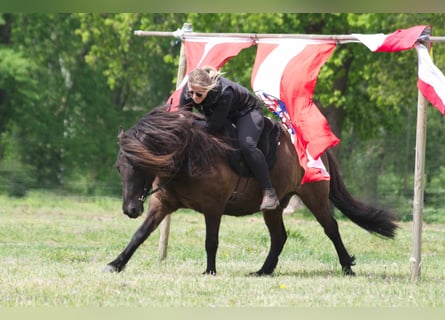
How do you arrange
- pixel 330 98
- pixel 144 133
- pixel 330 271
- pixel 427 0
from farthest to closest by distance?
pixel 330 98 → pixel 330 271 → pixel 144 133 → pixel 427 0

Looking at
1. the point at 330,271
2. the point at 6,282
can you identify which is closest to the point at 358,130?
the point at 330,271

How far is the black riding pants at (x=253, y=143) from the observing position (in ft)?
31.6

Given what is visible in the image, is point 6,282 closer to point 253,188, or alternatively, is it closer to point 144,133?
point 144,133

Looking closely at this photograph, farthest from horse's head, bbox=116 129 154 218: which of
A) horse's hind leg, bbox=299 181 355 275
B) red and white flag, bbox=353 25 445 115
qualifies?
red and white flag, bbox=353 25 445 115

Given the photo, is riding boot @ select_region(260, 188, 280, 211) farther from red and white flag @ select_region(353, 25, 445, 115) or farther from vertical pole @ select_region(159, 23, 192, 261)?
vertical pole @ select_region(159, 23, 192, 261)

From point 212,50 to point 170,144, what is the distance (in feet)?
7.81

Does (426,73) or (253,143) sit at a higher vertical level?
(426,73)

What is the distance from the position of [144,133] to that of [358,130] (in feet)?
67.5

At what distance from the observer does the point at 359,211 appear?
36.2ft

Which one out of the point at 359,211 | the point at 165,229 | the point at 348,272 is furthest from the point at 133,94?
the point at 348,272

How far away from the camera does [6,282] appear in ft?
28.0

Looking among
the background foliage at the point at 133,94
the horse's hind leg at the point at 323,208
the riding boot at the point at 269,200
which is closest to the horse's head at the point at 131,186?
the riding boot at the point at 269,200

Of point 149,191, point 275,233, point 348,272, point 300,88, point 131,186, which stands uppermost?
point 300,88

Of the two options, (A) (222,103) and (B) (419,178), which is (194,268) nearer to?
(A) (222,103)
